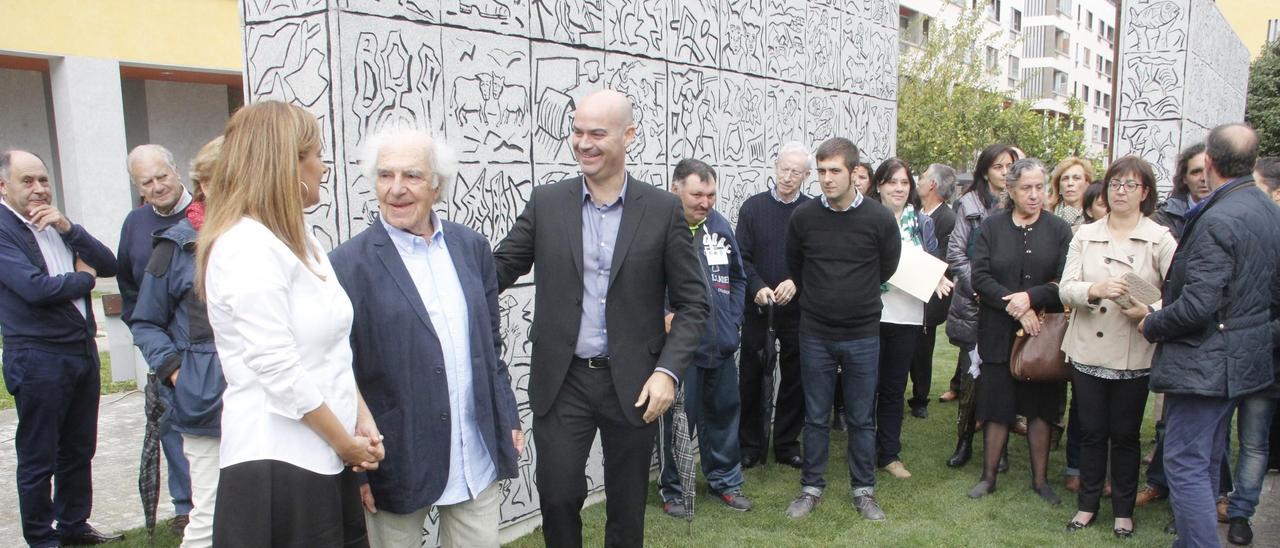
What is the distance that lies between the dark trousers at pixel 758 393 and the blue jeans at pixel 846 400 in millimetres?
707

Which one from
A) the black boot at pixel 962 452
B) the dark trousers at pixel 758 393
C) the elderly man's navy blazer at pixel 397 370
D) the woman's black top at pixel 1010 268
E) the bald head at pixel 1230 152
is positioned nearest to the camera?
the elderly man's navy blazer at pixel 397 370

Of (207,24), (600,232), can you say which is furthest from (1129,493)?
(207,24)

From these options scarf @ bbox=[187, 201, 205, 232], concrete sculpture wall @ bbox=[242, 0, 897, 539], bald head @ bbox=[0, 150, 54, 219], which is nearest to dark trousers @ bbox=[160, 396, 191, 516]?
bald head @ bbox=[0, 150, 54, 219]

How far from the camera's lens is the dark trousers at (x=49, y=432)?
415 cm

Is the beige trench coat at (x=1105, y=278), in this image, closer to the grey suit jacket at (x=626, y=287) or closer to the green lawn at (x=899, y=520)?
the green lawn at (x=899, y=520)

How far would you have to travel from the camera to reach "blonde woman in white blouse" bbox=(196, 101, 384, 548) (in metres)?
2.19

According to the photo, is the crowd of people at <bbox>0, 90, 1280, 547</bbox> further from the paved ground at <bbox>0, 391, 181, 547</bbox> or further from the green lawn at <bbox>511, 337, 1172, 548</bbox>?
the paved ground at <bbox>0, 391, 181, 547</bbox>

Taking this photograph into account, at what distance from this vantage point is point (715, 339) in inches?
190

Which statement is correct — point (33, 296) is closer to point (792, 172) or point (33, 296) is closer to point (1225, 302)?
point (792, 172)

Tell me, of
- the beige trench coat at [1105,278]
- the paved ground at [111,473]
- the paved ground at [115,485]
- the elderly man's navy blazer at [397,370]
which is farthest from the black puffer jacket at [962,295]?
the paved ground at [111,473]

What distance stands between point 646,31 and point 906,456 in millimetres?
3458

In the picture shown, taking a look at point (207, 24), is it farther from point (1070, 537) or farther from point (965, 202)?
point (1070, 537)

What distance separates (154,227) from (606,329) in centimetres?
272

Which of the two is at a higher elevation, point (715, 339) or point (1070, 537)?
point (715, 339)
